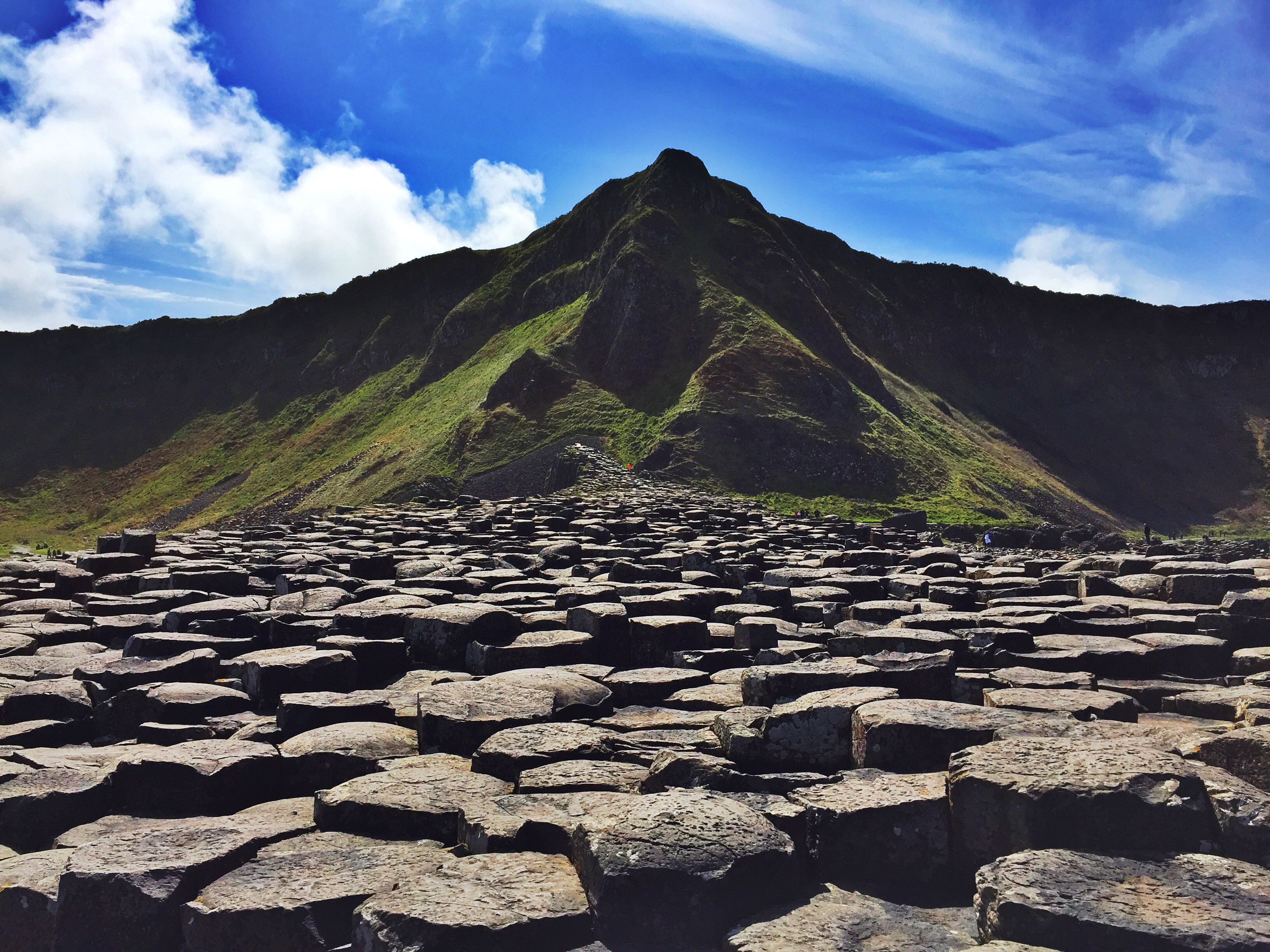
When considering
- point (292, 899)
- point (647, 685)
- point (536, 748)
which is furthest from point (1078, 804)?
point (647, 685)

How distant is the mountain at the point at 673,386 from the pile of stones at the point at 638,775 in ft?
118

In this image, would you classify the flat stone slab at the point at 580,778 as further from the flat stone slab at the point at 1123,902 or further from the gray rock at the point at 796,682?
the flat stone slab at the point at 1123,902

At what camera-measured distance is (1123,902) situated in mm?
3473

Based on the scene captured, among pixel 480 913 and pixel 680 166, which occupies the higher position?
pixel 680 166

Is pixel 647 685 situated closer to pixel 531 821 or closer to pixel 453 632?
pixel 453 632

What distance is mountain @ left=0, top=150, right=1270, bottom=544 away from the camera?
50.2 meters

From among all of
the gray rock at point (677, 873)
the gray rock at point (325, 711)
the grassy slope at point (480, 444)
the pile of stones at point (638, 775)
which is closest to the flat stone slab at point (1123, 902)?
the pile of stones at point (638, 775)

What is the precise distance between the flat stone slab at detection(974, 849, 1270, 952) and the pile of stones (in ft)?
0.04

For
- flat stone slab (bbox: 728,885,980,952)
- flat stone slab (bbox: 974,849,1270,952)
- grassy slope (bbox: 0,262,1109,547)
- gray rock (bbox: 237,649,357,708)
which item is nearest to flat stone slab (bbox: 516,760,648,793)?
flat stone slab (bbox: 728,885,980,952)

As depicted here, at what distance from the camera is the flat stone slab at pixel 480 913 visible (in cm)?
347

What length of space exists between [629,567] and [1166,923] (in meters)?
9.62

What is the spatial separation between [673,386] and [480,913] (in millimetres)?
50200

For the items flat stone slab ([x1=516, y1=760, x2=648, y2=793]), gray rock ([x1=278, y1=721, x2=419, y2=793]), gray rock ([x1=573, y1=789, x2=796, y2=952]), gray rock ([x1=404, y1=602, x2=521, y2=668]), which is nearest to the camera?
gray rock ([x1=573, y1=789, x2=796, y2=952])

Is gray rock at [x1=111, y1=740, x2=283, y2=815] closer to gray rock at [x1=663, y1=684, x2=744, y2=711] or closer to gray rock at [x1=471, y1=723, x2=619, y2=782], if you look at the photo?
gray rock at [x1=471, y1=723, x2=619, y2=782]
